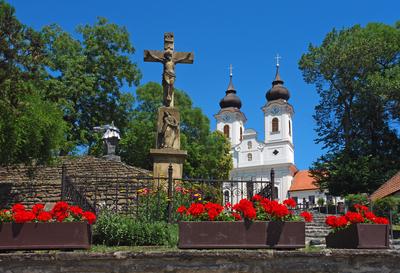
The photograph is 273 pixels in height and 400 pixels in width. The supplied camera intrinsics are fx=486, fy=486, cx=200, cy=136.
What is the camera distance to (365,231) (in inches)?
253

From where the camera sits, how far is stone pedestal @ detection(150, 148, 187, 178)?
1122 centimetres

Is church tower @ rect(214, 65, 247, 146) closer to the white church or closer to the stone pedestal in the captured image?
the white church

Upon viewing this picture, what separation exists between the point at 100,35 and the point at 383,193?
20269mm

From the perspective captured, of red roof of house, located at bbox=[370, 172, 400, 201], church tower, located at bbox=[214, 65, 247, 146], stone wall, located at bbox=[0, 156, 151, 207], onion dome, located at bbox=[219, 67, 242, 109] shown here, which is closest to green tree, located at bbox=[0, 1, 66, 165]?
stone wall, located at bbox=[0, 156, 151, 207]

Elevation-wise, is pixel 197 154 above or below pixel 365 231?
above

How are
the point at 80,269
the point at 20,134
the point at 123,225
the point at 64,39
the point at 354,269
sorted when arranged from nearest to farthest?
the point at 80,269 < the point at 354,269 < the point at 123,225 < the point at 20,134 < the point at 64,39

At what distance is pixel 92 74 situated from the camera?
104 ft

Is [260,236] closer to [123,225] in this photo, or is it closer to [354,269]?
[354,269]

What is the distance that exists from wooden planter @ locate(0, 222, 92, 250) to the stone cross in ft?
20.8

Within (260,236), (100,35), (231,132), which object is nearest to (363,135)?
(100,35)

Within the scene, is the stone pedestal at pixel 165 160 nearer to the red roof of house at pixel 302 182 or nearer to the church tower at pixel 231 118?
the red roof of house at pixel 302 182

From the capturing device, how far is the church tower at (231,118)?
8150 cm

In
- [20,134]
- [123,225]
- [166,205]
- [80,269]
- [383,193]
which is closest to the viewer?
[80,269]

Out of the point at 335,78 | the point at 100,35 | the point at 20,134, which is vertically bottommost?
the point at 20,134
